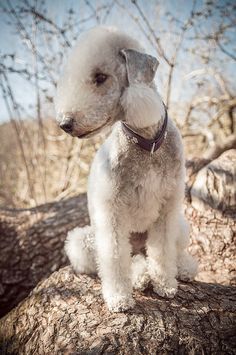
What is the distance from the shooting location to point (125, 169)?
1.84 m

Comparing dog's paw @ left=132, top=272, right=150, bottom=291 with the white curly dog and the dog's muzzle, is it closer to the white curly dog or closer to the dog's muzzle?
the white curly dog

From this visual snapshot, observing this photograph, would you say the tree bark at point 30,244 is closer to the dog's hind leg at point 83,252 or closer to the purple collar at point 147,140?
the dog's hind leg at point 83,252

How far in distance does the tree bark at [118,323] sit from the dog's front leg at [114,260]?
12cm

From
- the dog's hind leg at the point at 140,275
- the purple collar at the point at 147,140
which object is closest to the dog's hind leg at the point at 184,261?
the dog's hind leg at the point at 140,275

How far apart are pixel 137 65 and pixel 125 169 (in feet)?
2.02

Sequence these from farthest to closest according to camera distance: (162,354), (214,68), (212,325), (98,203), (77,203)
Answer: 1. (214,68)
2. (77,203)
3. (98,203)
4. (212,325)
5. (162,354)

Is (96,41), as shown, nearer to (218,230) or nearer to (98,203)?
(98,203)

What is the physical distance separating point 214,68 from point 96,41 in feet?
15.5

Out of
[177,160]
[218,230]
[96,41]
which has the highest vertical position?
[96,41]

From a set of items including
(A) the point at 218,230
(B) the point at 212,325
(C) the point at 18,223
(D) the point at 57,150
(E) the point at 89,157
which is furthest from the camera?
(D) the point at 57,150

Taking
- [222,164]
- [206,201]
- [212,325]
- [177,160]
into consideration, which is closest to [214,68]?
[222,164]

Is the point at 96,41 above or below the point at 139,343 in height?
above

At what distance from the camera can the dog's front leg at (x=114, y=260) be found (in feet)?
6.16

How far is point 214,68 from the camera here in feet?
18.7
